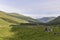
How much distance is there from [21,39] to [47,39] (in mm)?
10370

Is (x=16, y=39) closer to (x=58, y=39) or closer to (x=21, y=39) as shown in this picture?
(x=21, y=39)

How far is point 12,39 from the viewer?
66.4 metres

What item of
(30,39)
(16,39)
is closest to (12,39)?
(16,39)

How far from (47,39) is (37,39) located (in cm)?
413

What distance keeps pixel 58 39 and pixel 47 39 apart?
4292mm

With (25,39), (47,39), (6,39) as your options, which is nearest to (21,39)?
(25,39)

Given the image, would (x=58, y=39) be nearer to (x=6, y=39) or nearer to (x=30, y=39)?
(x=30, y=39)

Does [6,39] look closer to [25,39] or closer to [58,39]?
[25,39]

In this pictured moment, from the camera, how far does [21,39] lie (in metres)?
65.9

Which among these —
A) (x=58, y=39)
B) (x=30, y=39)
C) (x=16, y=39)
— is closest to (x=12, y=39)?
(x=16, y=39)

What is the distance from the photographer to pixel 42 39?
6512cm

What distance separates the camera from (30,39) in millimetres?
66750

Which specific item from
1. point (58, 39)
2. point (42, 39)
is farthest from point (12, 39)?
point (58, 39)

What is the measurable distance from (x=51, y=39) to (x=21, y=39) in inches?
469
